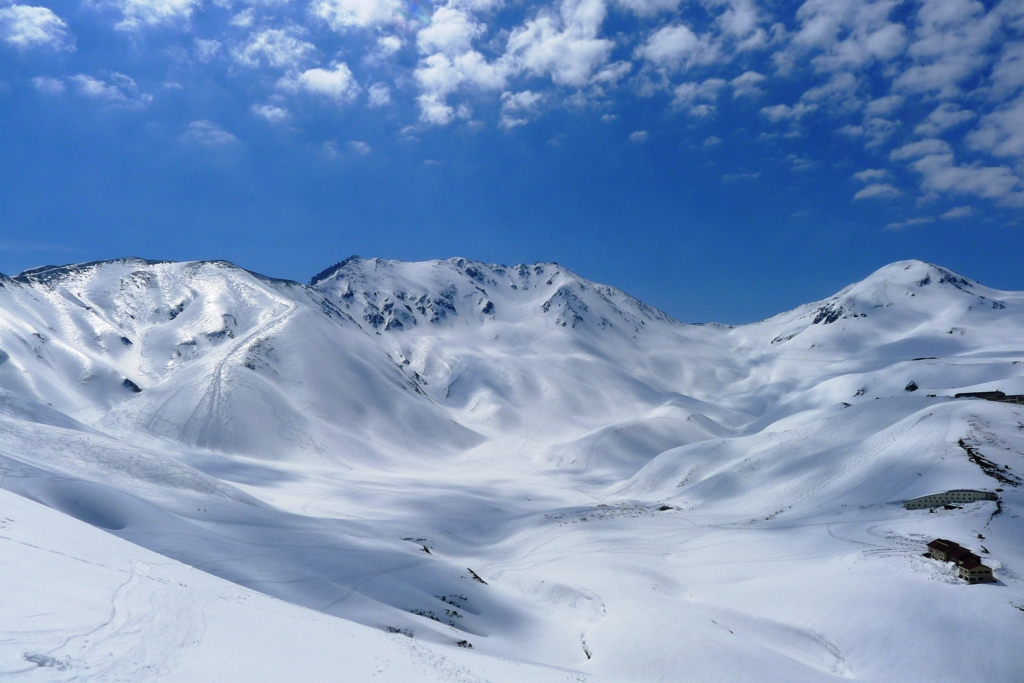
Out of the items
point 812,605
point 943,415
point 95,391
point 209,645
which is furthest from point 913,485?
point 95,391

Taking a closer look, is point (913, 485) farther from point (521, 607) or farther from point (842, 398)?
point (842, 398)

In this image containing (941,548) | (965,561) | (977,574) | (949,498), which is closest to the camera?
(977,574)

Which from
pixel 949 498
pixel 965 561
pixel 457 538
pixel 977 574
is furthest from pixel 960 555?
pixel 457 538

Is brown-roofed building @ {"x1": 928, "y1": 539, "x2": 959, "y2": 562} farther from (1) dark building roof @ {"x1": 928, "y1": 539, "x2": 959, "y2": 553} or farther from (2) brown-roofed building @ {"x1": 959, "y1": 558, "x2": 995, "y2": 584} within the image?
(2) brown-roofed building @ {"x1": 959, "y1": 558, "x2": 995, "y2": 584}

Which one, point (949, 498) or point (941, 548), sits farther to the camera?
point (949, 498)

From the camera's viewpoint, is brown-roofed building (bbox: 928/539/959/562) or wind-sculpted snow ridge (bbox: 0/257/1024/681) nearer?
wind-sculpted snow ridge (bbox: 0/257/1024/681)

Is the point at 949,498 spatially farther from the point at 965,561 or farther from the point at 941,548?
the point at 965,561

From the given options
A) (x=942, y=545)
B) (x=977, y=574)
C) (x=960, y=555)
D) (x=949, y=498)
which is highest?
Result: (x=949, y=498)

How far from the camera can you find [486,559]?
49.8m

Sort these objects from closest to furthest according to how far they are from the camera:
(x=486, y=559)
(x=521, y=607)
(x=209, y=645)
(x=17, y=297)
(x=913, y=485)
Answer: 1. (x=209, y=645)
2. (x=521, y=607)
3. (x=913, y=485)
4. (x=486, y=559)
5. (x=17, y=297)

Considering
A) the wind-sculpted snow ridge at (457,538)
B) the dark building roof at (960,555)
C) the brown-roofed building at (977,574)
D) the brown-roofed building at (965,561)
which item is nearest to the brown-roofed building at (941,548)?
the brown-roofed building at (965,561)

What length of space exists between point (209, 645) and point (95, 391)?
11441cm

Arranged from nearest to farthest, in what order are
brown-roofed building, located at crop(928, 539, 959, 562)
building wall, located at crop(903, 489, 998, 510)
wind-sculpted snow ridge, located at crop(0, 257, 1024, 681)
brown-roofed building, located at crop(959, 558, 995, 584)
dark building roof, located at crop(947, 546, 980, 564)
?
wind-sculpted snow ridge, located at crop(0, 257, 1024, 681)
brown-roofed building, located at crop(959, 558, 995, 584)
dark building roof, located at crop(947, 546, 980, 564)
brown-roofed building, located at crop(928, 539, 959, 562)
building wall, located at crop(903, 489, 998, 510)

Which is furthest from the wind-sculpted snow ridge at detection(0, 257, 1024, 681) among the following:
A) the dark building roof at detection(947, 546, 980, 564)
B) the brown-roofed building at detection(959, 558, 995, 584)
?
the dark building roof at detection(947, 546, 980, 564)
